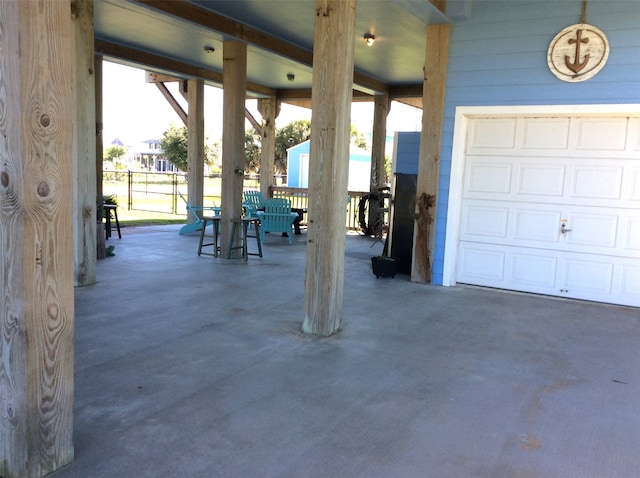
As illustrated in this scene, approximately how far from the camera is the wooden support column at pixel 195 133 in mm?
10047

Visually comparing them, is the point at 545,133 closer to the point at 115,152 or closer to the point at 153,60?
the point at 153,60

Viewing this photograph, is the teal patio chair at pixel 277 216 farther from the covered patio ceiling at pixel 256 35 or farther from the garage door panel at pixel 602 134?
the garage door panel at pixel 602 134

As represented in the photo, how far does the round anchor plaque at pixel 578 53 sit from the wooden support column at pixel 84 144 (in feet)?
15.5

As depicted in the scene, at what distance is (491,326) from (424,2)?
10.4ft

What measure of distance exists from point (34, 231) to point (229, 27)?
559 centimetres

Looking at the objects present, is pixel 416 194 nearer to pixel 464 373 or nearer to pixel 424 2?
pixel 424 2

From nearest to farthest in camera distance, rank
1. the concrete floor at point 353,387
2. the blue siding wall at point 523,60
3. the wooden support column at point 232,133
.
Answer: the concrete floor at point 353,387
the blue siding wall at point 523,60
the wooden support column at point 232,133

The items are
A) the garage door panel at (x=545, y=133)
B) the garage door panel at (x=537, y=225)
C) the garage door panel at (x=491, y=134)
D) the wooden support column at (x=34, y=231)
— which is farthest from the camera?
the garage door panel at (x=491, y=134)

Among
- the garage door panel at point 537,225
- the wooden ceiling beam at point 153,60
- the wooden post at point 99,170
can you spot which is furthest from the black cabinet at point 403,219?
the wooden ceiling beam at point 153,60

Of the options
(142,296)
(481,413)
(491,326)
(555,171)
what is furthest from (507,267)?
A: (142,296)

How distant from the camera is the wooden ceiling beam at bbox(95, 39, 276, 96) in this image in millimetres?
8125

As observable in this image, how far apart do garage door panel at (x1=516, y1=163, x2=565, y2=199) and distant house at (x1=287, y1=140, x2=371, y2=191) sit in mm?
14122

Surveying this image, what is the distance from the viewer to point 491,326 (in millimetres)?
4316

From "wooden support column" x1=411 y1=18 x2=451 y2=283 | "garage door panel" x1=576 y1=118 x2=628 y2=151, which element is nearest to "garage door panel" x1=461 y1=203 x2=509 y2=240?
"wooden support column" x1=411 y1=18 x2=451 y2=283
